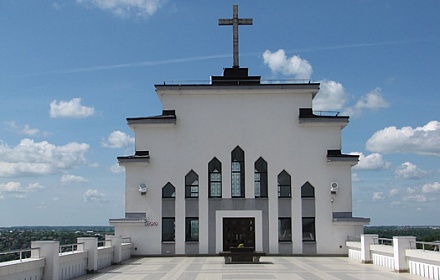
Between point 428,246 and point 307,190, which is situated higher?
point 307,190

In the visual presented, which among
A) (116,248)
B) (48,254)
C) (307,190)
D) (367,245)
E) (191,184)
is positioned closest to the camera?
(48,254)

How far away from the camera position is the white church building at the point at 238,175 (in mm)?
32312

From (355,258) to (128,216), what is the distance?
12123 millimetres

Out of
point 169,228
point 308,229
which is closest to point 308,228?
point 308,229

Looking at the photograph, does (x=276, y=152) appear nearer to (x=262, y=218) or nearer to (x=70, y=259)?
(x=262, y=218)

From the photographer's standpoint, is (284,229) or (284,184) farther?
(284,184)

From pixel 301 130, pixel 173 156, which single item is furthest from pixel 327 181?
pixel 173 156

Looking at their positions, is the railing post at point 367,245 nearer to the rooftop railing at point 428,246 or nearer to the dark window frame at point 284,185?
the rooftop railing at point 428,246

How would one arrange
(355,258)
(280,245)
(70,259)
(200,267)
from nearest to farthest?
(70,259) → (200,267) → (355,258) → (280,245)

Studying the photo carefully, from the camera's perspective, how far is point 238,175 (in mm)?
33031

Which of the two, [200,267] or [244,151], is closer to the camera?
[200,267]

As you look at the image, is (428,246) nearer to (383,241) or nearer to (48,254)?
(383,241)

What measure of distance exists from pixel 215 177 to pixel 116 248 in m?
7.63

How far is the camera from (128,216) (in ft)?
107
